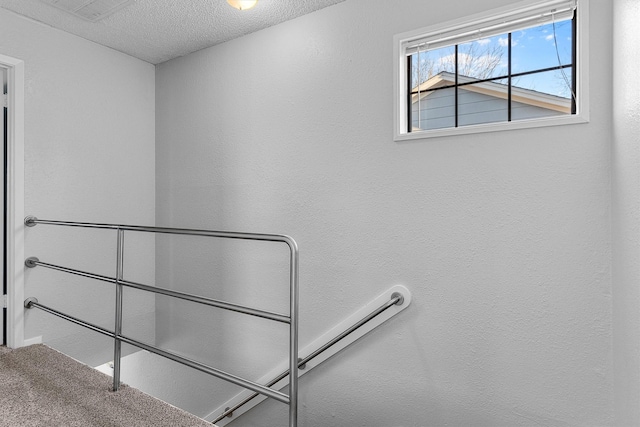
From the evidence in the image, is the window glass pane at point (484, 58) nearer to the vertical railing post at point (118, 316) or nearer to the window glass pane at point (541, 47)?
the window glass pane at point (541, 47)

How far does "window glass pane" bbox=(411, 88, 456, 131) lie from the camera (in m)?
2.05

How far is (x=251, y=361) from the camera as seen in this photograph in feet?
8.71

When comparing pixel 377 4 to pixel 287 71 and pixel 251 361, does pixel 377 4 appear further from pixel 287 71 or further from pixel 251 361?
pixel 251 361

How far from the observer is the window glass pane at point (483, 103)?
1915 mm

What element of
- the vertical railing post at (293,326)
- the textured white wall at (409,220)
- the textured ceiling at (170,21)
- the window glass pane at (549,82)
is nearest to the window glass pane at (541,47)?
the window glass pane at (549,82)

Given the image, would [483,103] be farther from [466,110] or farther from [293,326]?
[293,326]

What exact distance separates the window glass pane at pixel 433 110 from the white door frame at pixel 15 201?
2.43m

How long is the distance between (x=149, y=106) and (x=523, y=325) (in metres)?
3.11

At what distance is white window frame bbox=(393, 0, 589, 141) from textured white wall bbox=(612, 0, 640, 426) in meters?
0.14

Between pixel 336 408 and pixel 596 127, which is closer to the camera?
pixel 596 127

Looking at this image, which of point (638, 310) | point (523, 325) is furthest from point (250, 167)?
point (638, 310)

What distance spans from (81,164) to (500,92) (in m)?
2.76

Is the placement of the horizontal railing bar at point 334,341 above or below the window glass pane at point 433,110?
below

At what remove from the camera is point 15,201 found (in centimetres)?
234
